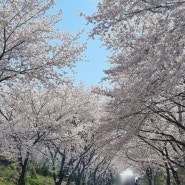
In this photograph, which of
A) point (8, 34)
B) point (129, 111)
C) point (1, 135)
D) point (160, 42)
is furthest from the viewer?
point (1, 135)

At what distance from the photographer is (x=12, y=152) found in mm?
16734

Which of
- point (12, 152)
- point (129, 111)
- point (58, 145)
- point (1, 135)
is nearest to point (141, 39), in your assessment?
point (129, 111)

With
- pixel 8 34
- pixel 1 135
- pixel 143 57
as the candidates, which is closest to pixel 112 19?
pixel 143 57

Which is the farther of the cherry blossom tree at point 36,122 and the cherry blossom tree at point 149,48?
the cherry blossom tree at point 36,122

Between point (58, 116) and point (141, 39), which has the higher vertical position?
point (58, 116)

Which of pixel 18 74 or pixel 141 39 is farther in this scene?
pixel 18 74

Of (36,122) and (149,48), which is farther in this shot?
(36,122)

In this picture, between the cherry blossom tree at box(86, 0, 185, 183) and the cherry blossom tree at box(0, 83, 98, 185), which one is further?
the cherry blossom tree at box(0, 83, 98, 185)

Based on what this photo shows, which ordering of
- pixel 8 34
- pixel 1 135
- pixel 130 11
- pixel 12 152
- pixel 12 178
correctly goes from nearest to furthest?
pixel 130 11
pixel 8 34
pixel 1 135
pixel 12 152
pixel 12 178

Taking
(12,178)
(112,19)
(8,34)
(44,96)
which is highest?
(44,96)

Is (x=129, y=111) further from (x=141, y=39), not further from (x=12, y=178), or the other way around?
(x=12, y=178)

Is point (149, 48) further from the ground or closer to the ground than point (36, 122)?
closer to the ground

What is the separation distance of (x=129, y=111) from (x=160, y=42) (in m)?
4.93

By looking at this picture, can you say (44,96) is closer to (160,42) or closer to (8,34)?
(8,34)
